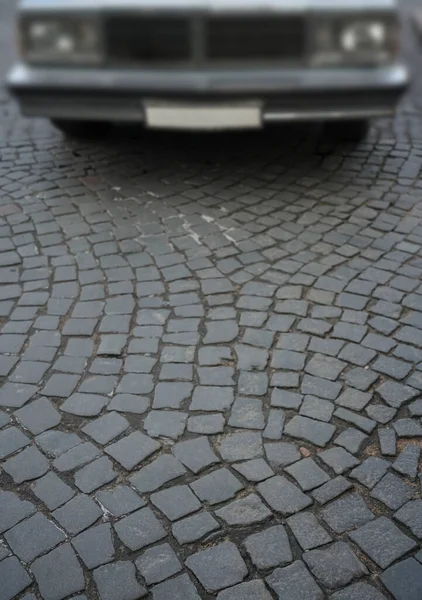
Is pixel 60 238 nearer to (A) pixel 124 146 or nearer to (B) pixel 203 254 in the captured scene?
(B) pixel 203 254

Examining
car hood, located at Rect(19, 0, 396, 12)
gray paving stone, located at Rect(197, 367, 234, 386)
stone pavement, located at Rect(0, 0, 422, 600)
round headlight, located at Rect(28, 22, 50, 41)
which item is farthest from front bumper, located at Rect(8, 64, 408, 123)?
gray paving stone, located at Rect(197, 367, 234, 386)

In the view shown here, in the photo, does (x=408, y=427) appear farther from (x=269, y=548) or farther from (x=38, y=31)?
(x=38, y=31)

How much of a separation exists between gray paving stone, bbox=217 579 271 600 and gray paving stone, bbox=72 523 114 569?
415 mm

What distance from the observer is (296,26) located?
3.97 m

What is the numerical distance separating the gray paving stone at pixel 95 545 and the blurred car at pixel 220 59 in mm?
2673

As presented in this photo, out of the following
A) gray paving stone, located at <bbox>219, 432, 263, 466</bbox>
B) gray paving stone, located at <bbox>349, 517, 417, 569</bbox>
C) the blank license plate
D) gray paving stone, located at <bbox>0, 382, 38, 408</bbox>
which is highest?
the blank license plate

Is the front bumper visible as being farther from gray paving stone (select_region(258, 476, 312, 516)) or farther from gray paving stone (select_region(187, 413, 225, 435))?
gray paving stone (select_region(258, 476, 312, 516))

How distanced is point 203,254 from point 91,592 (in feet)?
6.83

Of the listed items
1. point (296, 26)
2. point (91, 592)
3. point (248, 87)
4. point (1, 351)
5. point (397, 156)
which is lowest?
point (91, 592)

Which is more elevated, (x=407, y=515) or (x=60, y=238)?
(x=60, y=238)

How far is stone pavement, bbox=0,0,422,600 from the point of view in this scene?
223 cm

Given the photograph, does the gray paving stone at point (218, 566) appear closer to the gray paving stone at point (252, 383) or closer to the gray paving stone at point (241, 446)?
the gray paving stone at point (241, 446)

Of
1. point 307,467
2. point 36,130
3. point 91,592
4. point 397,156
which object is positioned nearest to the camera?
point 91,592

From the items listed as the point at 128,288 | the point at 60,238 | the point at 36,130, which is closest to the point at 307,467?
the point at 128,288
